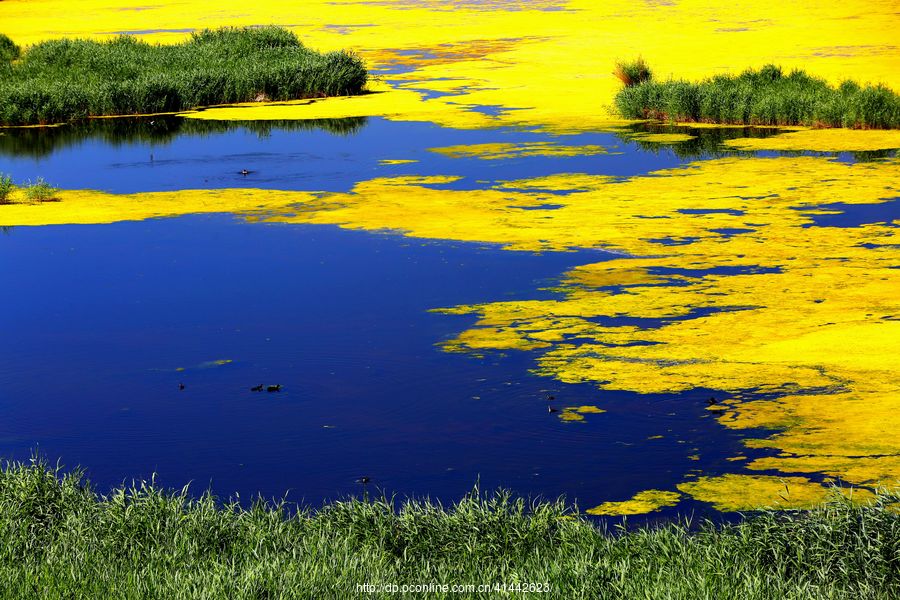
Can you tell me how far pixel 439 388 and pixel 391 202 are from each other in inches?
325

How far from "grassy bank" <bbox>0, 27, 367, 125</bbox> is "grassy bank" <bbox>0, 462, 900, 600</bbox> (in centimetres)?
2165

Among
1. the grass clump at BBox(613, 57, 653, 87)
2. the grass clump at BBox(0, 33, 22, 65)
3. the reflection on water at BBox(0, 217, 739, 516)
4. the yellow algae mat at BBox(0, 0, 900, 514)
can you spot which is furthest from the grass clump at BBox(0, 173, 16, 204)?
the grass clump at BBox(613, 57, 653, 87)

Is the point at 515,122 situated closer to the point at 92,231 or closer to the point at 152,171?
the point at 152,171

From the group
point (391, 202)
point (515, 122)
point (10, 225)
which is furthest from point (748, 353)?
point (515, 122)

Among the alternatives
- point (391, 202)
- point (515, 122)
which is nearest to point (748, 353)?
point (391, 202)

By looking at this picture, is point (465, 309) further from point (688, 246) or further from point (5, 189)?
point (5, 189)

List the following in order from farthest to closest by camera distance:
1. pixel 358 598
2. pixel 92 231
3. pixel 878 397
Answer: pixel 92 231 < pixel 878 397 < pixel 358 598

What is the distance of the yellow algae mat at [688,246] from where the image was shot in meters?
9.03

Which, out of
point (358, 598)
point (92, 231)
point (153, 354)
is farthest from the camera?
point (92, 231)

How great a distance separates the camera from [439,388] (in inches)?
392

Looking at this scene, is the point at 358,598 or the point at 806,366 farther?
the point at 806,366

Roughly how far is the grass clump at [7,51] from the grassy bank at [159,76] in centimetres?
17

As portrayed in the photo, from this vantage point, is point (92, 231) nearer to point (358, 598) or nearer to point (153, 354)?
point (153, 354)

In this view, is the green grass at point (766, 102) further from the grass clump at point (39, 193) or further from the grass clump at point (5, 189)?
the grass clump at point (5, 189)
